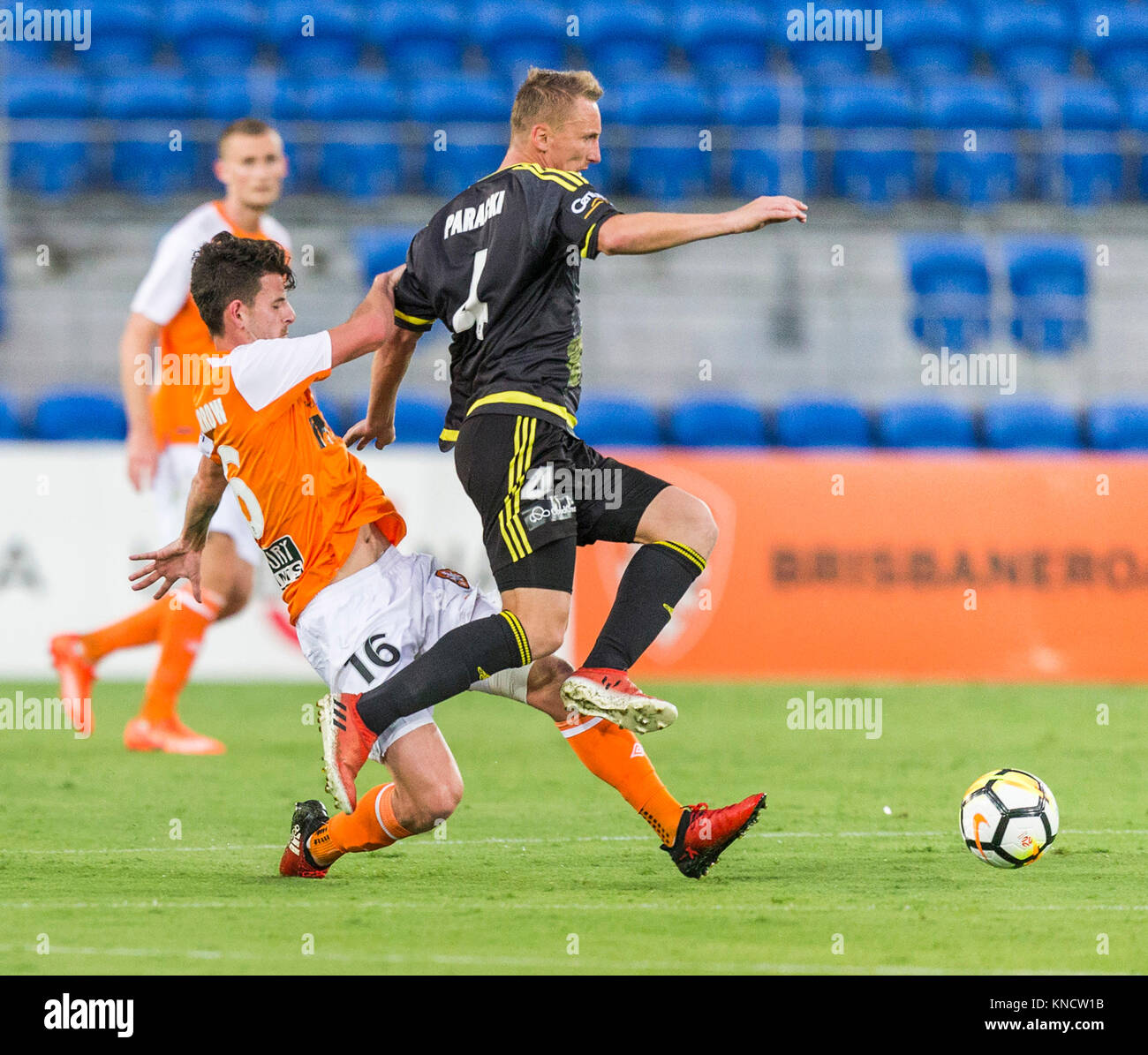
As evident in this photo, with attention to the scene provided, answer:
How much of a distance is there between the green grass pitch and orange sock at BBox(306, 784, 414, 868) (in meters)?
0.12

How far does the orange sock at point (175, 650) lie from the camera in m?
7.93

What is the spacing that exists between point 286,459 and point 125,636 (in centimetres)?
343

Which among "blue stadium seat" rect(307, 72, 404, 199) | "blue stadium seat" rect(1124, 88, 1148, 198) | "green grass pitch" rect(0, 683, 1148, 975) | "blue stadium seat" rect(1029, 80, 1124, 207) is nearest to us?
"green grass pitch" rect(0, 683, 1148, 975)

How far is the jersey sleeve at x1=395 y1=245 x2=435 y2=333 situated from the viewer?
5.11m

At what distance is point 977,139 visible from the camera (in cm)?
1289

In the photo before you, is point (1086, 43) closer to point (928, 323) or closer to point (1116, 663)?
point (928, 323)

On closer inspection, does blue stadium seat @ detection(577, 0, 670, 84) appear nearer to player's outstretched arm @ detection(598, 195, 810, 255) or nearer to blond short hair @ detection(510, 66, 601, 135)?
blond short hair @ detection(510, 66, 601, 135)

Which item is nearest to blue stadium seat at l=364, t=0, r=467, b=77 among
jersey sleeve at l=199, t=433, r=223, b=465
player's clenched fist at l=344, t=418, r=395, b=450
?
player's clenched fist at l=344, t=418, r=395, b=450

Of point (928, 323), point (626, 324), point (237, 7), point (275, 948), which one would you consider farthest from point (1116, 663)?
point (237, 7)

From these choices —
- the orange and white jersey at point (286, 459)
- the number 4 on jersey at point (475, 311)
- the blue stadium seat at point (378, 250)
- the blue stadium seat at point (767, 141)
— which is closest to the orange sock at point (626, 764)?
the orange and white jersey at point (286, 459)

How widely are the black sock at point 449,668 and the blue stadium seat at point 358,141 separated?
8.49 m

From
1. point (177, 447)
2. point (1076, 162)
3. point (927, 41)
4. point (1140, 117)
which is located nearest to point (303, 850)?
point (177, 447)

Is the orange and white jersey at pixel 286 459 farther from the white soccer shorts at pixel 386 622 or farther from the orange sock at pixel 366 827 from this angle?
the orange sock at pixel 366 827

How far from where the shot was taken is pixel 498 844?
5668 mm
